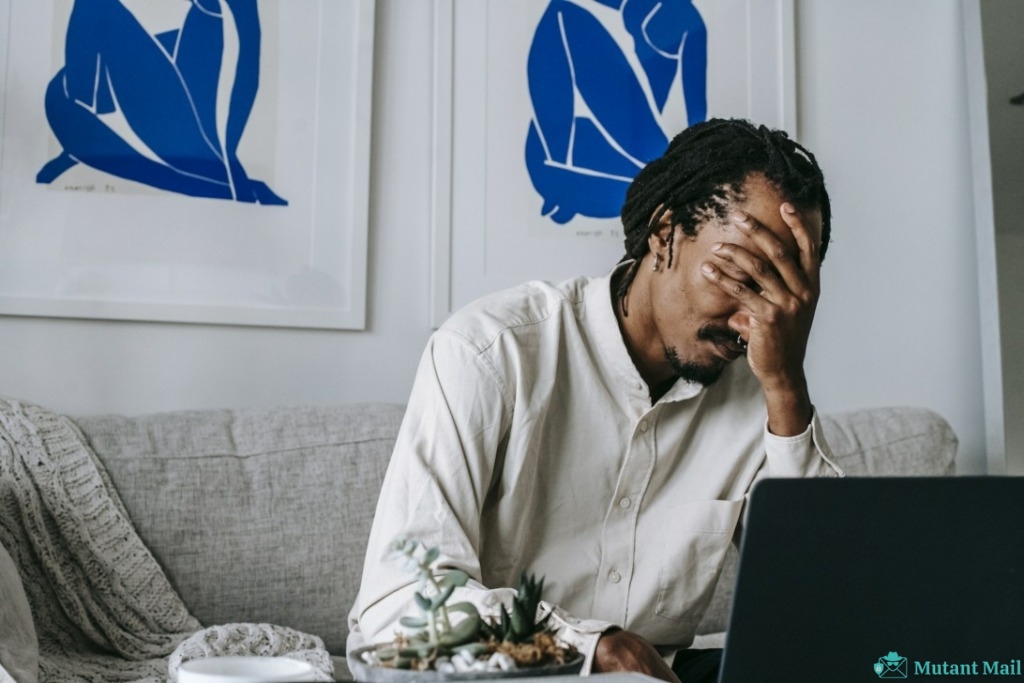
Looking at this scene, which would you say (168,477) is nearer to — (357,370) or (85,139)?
(357,370)

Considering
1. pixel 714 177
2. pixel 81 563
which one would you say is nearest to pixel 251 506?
pixel 81 563

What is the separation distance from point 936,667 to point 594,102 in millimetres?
1819

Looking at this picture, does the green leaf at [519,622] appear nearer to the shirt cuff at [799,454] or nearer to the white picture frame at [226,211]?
the shirt cuff at [799,454]

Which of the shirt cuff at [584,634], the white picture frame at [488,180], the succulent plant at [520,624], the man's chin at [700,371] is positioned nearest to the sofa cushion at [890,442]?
the white picture frame at [488,180]

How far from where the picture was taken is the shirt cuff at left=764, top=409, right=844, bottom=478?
4.71ft

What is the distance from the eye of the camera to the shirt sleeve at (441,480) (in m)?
1.09

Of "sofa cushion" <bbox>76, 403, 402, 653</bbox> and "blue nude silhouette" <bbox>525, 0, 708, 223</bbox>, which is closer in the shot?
"sofa cushion" <bbox>76, 403, 402, 653</bbox>

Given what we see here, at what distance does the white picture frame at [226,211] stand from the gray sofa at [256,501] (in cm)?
30

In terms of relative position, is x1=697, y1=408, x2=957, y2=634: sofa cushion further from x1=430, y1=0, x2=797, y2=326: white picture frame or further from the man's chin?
the man's chin

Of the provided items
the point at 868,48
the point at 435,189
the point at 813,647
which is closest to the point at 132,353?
the point at 435,189

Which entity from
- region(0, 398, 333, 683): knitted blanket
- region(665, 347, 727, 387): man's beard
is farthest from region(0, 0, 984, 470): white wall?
region(665, 347, 727, 387): man's beard

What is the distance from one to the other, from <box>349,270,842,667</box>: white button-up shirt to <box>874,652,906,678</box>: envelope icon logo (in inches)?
23.9

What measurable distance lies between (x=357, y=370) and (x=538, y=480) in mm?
863

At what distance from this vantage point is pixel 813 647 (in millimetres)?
727
